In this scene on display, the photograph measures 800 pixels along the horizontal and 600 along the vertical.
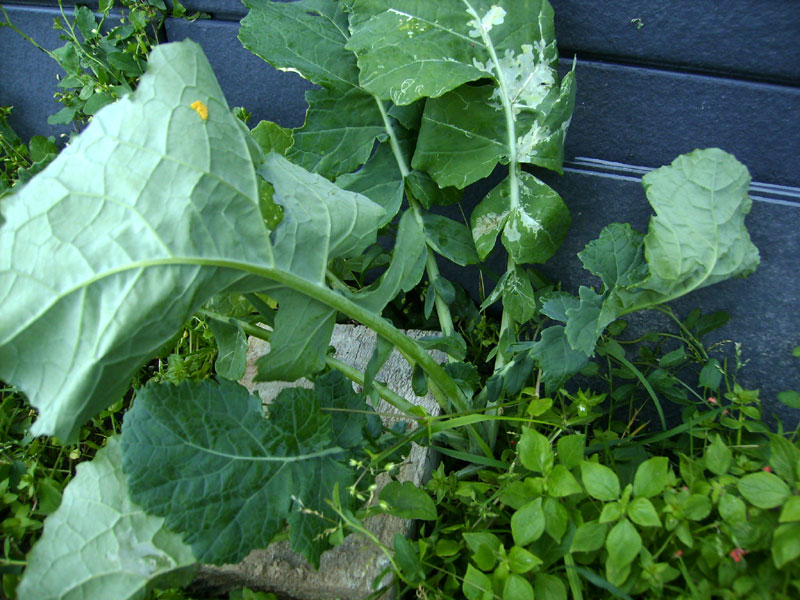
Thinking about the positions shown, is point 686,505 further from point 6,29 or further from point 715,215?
point 6,29

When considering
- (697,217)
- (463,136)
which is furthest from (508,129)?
(697,217)

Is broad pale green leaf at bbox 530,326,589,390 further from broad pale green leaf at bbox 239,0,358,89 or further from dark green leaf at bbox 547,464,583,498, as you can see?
broad pale green leaf at bbox 239,0,358,89

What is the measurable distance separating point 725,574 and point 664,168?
0.67 meters

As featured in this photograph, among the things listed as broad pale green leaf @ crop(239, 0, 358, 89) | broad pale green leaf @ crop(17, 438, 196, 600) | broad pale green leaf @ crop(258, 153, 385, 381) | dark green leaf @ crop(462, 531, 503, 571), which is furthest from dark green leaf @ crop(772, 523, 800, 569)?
broad pale green leaf @ crop(239, 0, 358, 89)

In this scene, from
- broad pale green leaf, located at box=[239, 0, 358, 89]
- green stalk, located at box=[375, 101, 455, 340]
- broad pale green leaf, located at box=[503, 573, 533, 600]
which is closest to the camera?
broad pale green leaf, located at box=[503, 573, 533, 600]

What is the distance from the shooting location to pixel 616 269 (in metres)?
1.18

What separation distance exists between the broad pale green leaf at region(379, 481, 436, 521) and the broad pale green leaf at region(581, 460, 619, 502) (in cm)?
28

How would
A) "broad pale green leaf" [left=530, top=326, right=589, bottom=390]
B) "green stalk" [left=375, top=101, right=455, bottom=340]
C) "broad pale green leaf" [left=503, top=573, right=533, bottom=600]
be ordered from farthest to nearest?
"green stalk" [left=375, top=101, right=455, bottom=340] → "broad pale green leaf" [left=530, top=326, right=589, bottom=390] → "broad pale green leaf" [left=503, top=573, right=533, bottom=600]

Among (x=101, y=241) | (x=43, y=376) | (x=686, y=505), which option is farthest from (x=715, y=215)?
(x=43, y=376)

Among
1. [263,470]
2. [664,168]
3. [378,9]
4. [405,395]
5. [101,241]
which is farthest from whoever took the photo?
[405,395]

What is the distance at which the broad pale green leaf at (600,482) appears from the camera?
0.89 meters

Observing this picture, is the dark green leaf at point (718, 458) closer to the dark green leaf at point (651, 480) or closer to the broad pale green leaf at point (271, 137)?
the dark green leaf at point (651, 480)

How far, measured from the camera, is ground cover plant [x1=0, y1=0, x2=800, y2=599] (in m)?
0.84

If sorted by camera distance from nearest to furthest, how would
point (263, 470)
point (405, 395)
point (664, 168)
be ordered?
point (263, 470), point (664, 168), point (405, 395)
